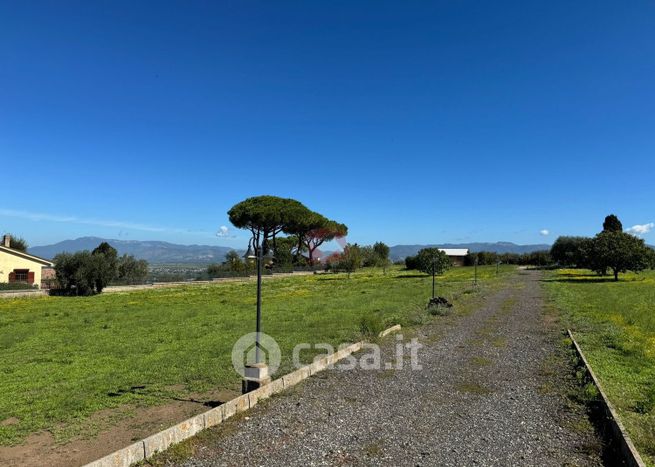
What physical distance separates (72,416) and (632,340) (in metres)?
14.5

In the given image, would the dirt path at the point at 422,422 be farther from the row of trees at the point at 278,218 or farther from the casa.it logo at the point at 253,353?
the row of trees at the point at 278,218

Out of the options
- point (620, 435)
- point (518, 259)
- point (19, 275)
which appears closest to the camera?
point (620, 435)

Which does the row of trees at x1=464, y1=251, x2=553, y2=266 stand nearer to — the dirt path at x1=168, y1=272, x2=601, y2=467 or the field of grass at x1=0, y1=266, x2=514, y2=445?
the field of grass at x1=0, y1=266, x2=514, y2=445

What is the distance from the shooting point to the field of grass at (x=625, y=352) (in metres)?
6.82

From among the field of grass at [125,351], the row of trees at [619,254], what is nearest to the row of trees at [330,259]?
the row of trees at [619,254]

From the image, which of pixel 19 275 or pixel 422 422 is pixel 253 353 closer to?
pixel 422 422

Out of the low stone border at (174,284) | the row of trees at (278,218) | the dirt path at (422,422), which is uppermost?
the row of trees at (278,218)

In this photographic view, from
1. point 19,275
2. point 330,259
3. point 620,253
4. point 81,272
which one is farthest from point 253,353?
→ point 330,259

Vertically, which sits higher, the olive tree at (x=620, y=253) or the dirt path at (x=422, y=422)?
the olive tree at (x=620, y=253)

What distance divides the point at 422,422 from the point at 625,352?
792 cm

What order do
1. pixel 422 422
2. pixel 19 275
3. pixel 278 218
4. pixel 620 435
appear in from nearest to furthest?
pixel 620 435 → pixel 422 422 → pixel 19 275 → pixel 278 218

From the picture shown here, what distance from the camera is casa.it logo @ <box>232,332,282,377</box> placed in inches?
414

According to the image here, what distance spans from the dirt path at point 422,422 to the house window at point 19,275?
43544 mm

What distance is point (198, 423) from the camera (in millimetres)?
6457
